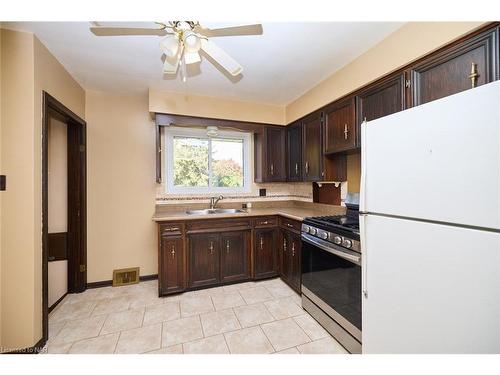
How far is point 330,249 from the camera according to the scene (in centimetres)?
178

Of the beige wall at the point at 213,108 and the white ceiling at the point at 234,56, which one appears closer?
the white ceiling at the point at 234,56

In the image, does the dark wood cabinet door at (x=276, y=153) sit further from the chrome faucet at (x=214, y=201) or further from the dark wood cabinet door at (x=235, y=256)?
the dark wood cabinet door at (x=235, y=256)

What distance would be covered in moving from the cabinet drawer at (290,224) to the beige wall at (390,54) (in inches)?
55.1

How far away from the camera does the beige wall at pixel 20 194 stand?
62.6 inches

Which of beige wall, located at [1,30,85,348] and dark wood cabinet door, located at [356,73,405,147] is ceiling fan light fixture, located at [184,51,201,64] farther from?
dark wood cabinet door, located at [356,73,405,147]

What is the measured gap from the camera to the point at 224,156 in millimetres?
3354

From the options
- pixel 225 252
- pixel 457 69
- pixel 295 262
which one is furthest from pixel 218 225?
pixel 457 69

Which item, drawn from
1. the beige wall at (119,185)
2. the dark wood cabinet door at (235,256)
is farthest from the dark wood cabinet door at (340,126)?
the beige wall at (119,185)

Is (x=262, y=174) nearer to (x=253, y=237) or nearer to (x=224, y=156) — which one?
(x=224, y=156)

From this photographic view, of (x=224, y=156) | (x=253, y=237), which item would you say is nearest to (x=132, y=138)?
(x=224, y=156)

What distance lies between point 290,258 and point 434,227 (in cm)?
184

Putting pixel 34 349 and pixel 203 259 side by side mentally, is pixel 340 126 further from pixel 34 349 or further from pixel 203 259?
pixel 34 349
